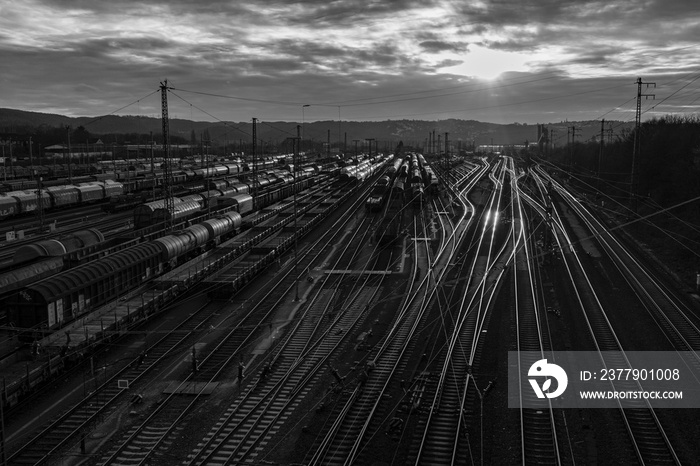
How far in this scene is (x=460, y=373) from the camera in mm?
19438

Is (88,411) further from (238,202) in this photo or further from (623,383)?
(238,202)

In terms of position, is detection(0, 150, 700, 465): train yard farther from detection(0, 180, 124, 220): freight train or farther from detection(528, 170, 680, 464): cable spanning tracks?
detection(0, 180, 124, 220): freight train

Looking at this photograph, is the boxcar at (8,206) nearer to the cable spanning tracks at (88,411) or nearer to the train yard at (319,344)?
the train yard at (319,344)

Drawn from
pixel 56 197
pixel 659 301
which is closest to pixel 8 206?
pixel 56 197

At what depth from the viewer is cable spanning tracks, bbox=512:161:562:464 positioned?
14554 millimetres

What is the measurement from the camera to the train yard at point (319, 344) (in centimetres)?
1527

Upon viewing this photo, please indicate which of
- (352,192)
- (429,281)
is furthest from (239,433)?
(352,192)

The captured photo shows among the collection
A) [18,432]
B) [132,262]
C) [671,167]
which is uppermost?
[671,167]

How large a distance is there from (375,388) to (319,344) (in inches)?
178

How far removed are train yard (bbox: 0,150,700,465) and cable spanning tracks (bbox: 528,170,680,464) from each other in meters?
0.07

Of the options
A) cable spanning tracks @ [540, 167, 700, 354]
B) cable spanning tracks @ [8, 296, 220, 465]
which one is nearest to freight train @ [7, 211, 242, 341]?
cable spanning tracks @ [8, 296, 220, 465]

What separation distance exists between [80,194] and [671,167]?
53511mm

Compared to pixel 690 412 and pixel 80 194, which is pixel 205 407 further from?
pixel 80 194

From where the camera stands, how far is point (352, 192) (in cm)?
7450
